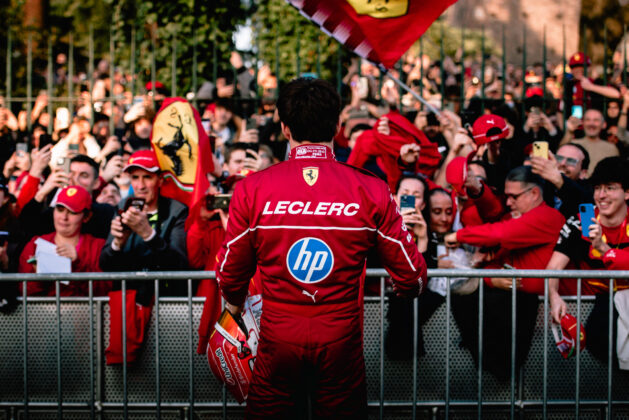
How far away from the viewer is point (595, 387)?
5.21 meters

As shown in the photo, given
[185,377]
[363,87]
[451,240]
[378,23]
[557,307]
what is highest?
[378,23]

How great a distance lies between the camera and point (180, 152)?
6.01m

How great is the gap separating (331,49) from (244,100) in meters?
4.02

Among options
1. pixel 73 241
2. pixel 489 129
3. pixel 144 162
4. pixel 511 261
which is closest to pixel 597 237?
pixel 511 261

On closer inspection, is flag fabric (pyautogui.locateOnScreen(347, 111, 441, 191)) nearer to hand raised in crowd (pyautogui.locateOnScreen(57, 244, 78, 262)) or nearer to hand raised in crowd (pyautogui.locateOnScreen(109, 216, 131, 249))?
hand raised in crowd (pyautogui.locateOnScreen(109, 216, 131, 249))

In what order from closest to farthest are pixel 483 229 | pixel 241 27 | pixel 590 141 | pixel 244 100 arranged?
1. pixel 483 229
2. pixel 590 141
3. pixel 244 100
4. pixel 241 27

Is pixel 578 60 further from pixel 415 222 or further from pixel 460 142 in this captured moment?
pixel 415 222

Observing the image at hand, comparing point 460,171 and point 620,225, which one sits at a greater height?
point 460,171

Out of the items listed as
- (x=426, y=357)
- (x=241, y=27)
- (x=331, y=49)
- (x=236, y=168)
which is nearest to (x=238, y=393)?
(x=426, y=357)

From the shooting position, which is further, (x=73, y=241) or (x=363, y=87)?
(x=363, y=87)

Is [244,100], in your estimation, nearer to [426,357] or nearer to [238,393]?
[426,357]

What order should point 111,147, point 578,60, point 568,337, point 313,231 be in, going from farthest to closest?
point 578,60, point 111,147, point 568,337, point 313,231

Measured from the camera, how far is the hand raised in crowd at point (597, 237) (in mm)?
4996

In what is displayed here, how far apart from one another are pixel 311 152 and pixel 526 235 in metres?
2.62
